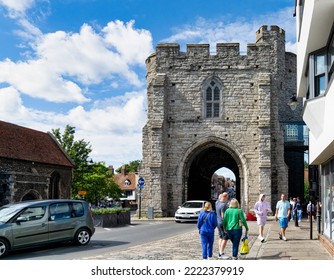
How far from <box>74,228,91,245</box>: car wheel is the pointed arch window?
18423 mm

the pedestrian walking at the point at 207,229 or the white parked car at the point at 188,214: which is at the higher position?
the pedestrian walking at the point at 207,229

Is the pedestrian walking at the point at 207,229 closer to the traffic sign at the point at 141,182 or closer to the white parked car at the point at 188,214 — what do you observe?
the white parked car at the point at 188,214

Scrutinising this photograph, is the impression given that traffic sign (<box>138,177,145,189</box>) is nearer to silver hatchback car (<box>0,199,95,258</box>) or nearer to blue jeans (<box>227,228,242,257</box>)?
silver hatchback car (<box>0,199,95,258</box>)

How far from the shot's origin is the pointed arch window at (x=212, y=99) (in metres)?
31.7

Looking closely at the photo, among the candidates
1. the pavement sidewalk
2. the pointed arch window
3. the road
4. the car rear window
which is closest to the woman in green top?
the pavement sidewalk

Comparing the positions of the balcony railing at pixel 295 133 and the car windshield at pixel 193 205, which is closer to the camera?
the car windshield at pixel 193 205

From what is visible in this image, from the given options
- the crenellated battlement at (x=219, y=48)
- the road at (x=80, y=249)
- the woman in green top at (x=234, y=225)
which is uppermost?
the crenellated battlement at (x=219, y=48)

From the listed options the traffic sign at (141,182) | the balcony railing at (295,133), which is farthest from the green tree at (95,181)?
the balcony railing at (295,133)

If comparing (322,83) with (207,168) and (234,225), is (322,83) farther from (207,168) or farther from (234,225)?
(207,168)

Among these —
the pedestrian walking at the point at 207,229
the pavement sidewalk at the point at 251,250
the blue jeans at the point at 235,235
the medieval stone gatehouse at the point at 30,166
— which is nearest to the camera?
the pedestrian walking at the point at 207,229

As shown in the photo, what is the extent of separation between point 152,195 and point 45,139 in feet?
36.9

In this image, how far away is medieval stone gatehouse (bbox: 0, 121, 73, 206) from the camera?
27859 millimetres

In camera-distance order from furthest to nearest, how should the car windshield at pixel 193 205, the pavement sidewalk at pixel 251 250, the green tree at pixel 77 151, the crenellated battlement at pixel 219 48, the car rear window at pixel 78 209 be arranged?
1. the green tree at pixel 77 151
2. the crenellated battlement at pixel 219 48
3. the car windshield at pixel 193 205
4. the car rear window at pixel 78 209
5. the pavement sidewalk at pixel 251 250

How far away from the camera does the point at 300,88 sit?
17.1 metres
